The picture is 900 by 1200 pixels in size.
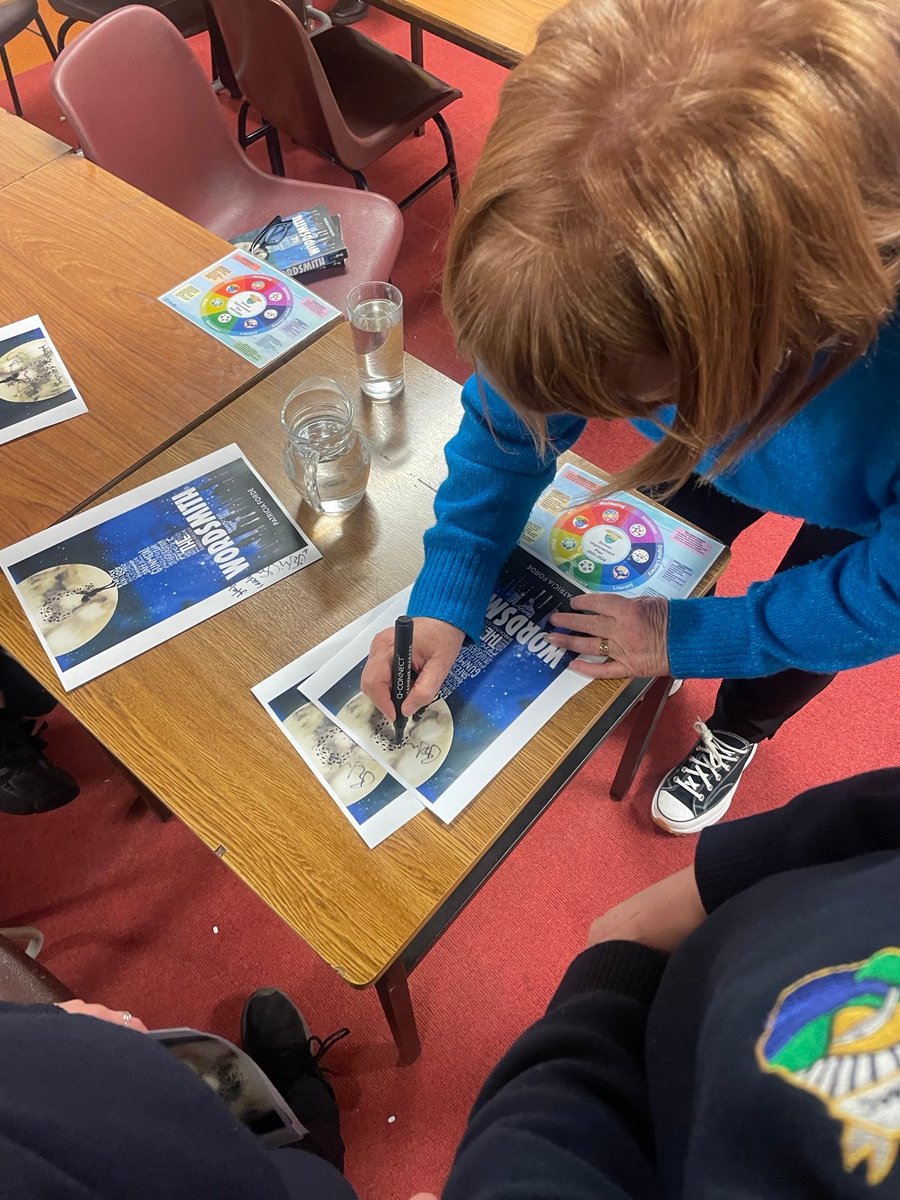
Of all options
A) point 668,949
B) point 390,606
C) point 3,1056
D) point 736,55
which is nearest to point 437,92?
point 390,606

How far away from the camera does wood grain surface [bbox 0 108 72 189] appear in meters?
1.30

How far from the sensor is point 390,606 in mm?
843

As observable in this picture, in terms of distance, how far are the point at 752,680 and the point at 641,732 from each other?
7.6 inches

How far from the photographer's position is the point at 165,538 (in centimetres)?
89

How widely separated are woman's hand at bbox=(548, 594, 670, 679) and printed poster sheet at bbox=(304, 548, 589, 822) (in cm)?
2

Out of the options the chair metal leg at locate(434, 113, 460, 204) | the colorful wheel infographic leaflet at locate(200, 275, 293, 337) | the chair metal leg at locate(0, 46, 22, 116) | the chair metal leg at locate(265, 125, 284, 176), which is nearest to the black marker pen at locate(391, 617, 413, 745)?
the colorful wheel infographic leaflet at locate(200, 275, 293, 337)

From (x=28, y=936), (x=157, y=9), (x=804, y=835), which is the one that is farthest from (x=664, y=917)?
(x=157, y=9)

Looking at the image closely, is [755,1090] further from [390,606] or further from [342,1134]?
[342,1134]

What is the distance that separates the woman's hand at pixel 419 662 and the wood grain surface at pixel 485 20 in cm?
144

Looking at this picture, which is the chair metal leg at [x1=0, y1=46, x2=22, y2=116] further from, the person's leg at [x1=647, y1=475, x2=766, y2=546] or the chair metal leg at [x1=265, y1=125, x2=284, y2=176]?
the person's leg at [x1=647, y1=475, x2=766, y2=546]

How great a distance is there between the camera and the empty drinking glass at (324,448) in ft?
2.86

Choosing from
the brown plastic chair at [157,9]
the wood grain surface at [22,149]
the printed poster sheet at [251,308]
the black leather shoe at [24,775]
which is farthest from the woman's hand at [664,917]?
the brown plastic chair at [157,9]

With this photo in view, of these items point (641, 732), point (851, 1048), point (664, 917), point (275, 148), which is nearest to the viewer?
point (851, 1048)

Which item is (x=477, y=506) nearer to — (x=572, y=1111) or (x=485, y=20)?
(x=572, y=1111)
